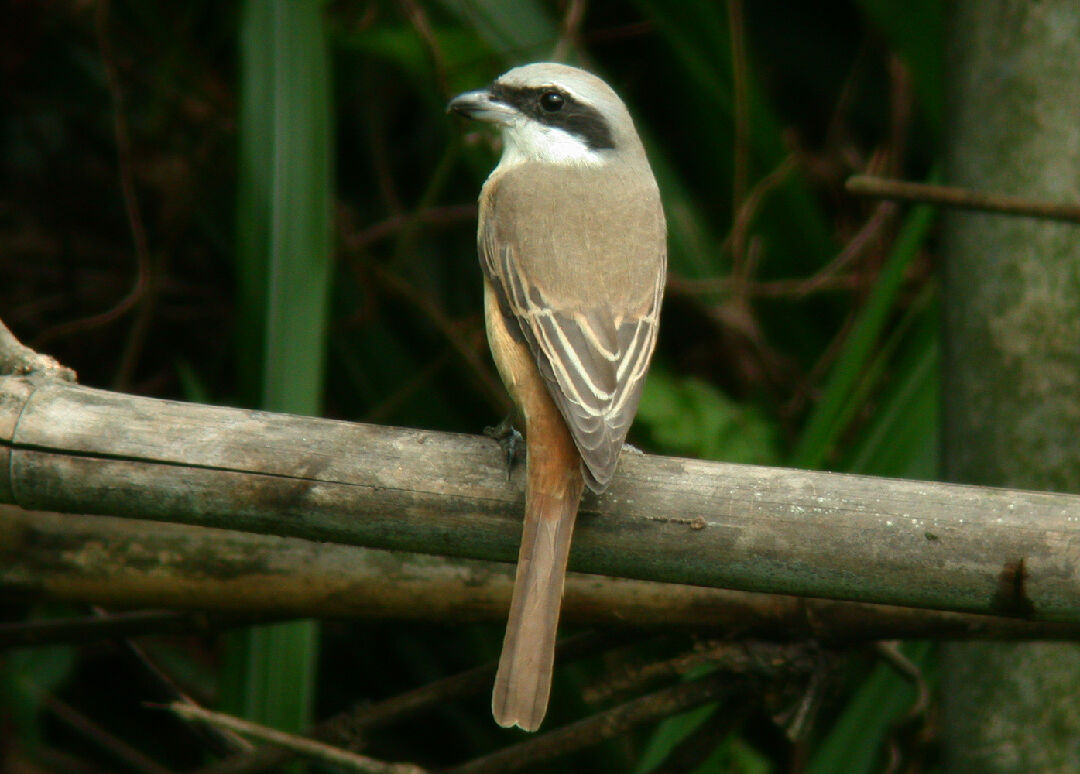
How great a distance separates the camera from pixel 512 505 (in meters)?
1.88

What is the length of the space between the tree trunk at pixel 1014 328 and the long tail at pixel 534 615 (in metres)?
1.06

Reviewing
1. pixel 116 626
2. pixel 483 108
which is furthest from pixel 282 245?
pixel 116 626

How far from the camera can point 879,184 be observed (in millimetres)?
2555

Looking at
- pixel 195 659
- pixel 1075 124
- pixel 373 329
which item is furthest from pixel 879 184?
pixel 195 659

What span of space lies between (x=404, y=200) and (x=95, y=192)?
1113mm

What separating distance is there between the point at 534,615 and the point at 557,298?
787 millimetres

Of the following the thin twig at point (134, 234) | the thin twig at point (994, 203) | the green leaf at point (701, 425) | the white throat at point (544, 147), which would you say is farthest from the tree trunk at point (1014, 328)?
the thin twig at point (134, 234)

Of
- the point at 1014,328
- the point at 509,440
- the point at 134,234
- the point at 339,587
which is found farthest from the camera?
the point at 134,234

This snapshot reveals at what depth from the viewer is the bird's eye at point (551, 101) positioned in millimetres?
3045

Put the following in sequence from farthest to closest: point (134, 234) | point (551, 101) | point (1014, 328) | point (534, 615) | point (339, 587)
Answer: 1. point (134, 234)
2. point (551, 101)
3. point (1014, 328)
4. point (339, 587)
5. point (534, 615)

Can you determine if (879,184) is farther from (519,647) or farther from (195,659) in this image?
(195,659)

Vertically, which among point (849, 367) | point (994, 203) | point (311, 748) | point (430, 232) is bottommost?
point (311, 748)

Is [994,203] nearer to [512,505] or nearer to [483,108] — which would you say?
[512,505]

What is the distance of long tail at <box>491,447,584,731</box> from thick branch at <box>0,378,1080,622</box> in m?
0.04
